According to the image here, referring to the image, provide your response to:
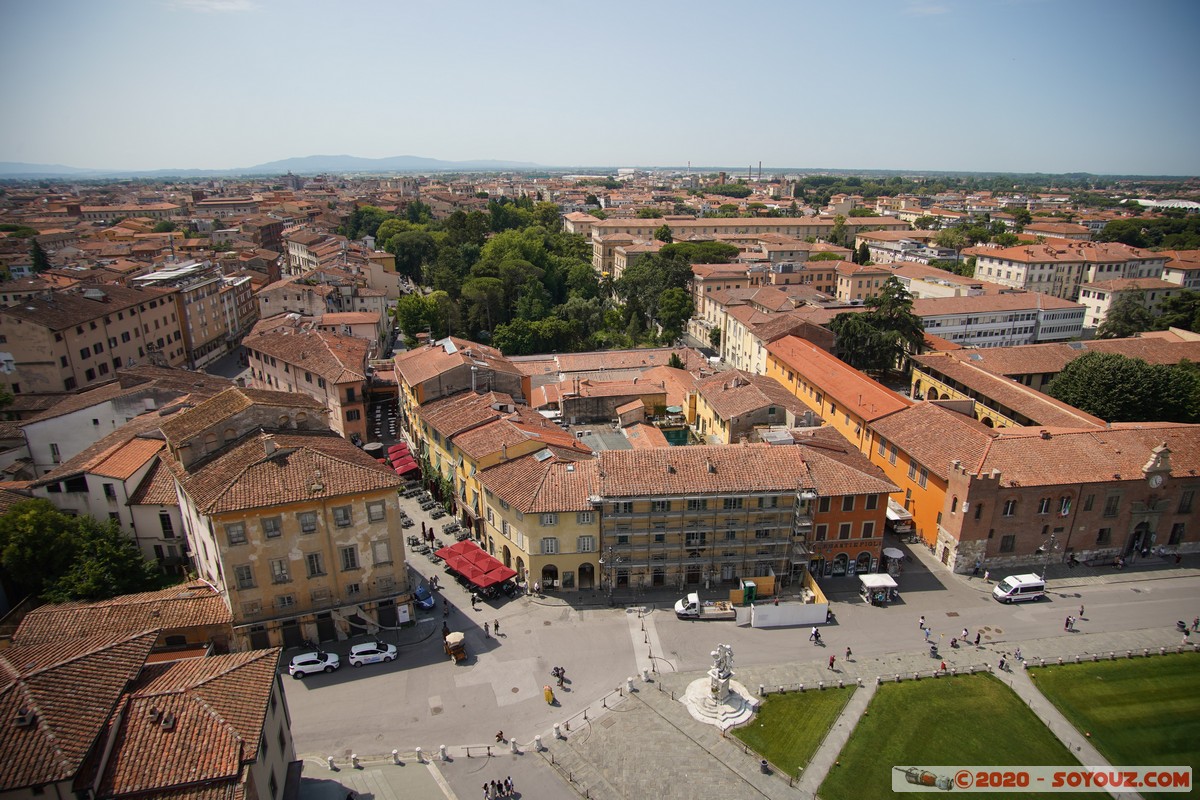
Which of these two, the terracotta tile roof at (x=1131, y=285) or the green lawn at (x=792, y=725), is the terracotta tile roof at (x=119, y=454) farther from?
the terracotta tile roof at (x=1131, y=285)

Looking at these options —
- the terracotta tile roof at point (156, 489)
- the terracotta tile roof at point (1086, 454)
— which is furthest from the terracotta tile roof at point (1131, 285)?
the terracotta tile roof at point (156, 489)

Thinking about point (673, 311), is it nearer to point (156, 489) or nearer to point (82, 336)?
point (82, 336)

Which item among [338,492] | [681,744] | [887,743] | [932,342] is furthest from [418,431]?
[932,342]

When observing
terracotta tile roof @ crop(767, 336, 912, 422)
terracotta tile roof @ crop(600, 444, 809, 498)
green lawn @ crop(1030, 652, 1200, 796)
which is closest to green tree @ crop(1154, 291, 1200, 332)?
terracotta tile roof @ crop(767, 336, 912, 422)

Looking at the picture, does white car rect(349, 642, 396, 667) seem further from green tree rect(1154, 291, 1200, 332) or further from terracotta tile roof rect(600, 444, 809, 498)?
green tree rect(1154, 291, 1200, 332)

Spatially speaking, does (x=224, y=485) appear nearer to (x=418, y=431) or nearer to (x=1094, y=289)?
(x=418, y=431)

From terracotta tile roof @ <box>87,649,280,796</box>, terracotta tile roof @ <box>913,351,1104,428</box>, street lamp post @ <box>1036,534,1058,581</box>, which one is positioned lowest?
street lamp post @ <box>1036,534,1058,581</box>
